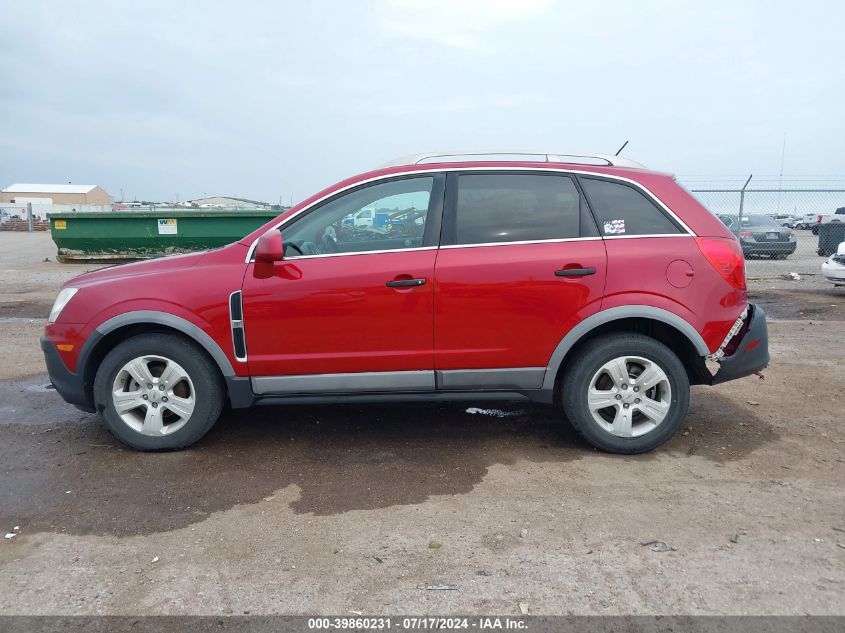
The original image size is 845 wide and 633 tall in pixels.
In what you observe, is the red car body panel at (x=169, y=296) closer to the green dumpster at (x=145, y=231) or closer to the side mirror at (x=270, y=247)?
the side mirror at (x=270, y=247)

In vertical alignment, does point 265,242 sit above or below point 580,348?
above

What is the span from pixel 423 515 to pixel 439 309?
4.08 feet

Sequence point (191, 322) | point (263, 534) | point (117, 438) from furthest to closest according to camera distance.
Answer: point (117, 438)
point (191, 322)
point (263, 534)

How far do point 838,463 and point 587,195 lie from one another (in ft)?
A: 7.44

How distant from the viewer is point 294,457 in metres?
3.98

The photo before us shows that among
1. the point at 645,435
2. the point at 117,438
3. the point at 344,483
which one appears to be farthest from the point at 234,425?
the point at 645,435

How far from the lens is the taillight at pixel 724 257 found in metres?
3.84

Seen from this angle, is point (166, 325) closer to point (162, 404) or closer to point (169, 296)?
point (169, 296)

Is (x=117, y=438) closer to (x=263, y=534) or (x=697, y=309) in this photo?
(x=263, y=534)

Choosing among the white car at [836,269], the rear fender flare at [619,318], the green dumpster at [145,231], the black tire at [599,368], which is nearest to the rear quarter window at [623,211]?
the rear fender flare at [619,318]

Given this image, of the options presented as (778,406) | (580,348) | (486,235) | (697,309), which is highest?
(486,235)

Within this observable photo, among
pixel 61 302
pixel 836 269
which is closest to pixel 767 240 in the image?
pixel 836 269

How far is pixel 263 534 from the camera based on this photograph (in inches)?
119

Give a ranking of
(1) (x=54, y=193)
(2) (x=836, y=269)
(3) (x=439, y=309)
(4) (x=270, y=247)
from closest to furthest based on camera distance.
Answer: (4) (x=270, y=247) → (3) (x=439, y=309) → (2) (x=836, y=269) → (1) (x=54, y=193)
